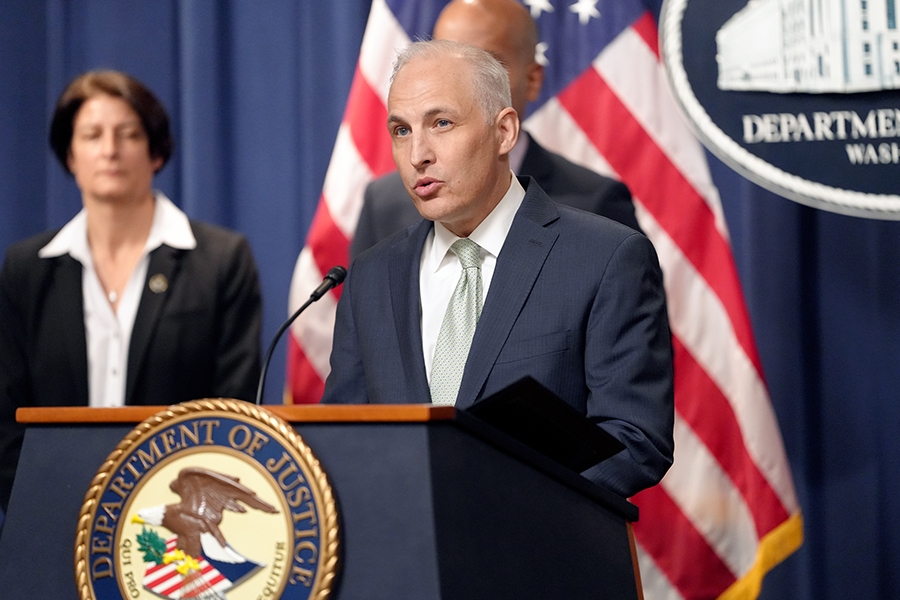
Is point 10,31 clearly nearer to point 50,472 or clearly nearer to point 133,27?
point 133,27

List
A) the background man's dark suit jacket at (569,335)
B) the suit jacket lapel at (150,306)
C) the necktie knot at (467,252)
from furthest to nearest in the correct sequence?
the suit jacket lapel at (150,306), the necktie knot at (467,252), the background man's dark suit jacket at (569,335)

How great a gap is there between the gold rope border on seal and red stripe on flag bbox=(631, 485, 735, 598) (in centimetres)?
204

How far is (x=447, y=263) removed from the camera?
191cm

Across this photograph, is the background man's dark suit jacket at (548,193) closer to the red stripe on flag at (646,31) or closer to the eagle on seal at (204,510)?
Result: the red stripe on flag at (646,31)

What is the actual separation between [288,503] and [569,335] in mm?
711

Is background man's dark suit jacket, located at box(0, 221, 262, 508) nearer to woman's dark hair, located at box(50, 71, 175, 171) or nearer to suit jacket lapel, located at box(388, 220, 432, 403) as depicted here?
woman's dark hair, located at box(50, 71, 175, 171)

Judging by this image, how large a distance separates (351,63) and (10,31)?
4.24 feet

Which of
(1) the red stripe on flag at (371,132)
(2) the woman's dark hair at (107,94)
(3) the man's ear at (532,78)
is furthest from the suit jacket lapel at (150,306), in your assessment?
(3) the man's ear at (532,78)

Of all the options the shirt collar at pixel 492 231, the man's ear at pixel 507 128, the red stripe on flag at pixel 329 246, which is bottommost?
the shirt collar at pixel 492 231

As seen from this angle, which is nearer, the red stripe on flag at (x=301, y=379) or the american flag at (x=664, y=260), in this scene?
the american flag at (x=664, y=260)

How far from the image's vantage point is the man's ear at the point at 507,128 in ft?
6.18

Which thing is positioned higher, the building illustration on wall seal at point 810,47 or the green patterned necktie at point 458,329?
the building illustration on wall seal at point 810,47

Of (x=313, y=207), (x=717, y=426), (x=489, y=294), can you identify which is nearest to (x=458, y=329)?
(x=489, y=294)

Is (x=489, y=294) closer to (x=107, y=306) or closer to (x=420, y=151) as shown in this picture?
(x=420, y=151)
